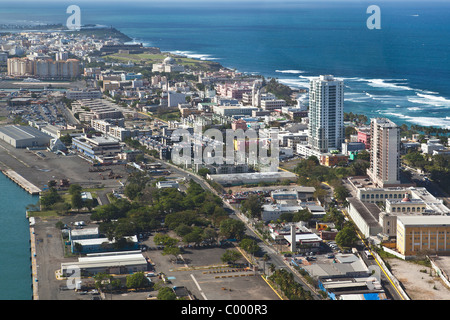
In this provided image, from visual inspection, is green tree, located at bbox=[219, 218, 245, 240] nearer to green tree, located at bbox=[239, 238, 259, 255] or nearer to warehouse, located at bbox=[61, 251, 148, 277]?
green tree, located at bbox=[239, 238, 259, 255]

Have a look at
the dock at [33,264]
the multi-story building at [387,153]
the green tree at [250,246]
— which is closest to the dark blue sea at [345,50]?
the multi-story building at [387,153]

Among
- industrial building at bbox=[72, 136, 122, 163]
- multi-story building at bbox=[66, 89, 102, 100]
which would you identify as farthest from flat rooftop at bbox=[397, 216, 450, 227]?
multi-story building at bbox=[66, 89, 102, 100]

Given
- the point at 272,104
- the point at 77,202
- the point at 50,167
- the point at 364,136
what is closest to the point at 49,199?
the point at 77,202

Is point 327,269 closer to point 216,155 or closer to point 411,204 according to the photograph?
point 411,204

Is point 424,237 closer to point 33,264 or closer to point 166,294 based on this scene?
point 166,294

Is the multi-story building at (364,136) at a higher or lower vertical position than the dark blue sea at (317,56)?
lower

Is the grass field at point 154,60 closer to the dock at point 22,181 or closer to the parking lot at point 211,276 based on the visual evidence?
the dock at point 22,181
